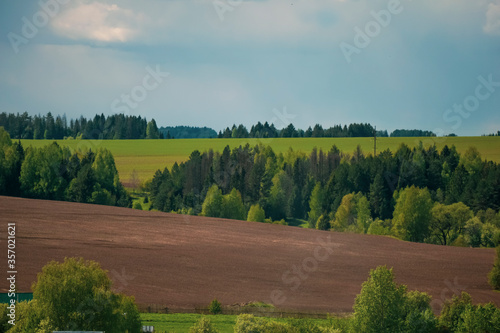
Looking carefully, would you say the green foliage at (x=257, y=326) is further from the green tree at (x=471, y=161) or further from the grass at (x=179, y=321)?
the green tree at (x=471, y=161)

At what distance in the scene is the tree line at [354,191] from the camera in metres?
74.1

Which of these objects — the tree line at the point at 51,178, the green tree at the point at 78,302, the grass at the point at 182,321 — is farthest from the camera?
the tree line at the point at 51,178

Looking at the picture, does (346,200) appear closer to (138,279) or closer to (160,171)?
(160,171)

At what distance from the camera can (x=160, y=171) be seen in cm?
9562

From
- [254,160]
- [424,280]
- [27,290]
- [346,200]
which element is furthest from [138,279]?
[254,160]

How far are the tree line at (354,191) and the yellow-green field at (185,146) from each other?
6.07m

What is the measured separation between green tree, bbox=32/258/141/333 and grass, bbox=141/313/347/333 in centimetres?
505

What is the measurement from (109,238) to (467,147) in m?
71.5

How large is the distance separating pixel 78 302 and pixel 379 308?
1429 cm

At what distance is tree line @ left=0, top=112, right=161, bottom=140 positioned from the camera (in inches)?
5025

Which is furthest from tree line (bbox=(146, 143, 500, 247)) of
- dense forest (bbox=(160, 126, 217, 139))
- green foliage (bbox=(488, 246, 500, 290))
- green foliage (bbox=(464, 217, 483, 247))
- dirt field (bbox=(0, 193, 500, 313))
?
dense forest (bbox=(160, 126, 217, 139))

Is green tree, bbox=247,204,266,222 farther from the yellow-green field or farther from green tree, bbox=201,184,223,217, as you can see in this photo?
the yellow-green field

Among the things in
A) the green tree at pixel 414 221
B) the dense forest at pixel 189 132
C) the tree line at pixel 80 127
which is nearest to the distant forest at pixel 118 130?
the tree line at pixel 80 127

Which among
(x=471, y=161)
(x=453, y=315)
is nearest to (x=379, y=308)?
(x=453, y=315)
